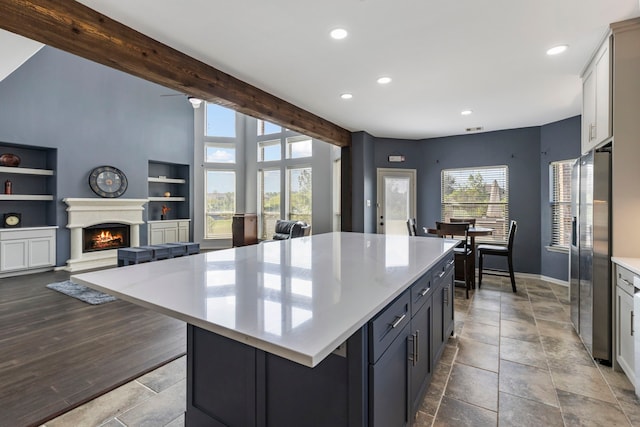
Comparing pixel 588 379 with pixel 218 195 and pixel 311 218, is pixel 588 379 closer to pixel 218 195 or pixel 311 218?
pixel 311 218

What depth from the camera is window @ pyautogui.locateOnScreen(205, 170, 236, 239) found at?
8.94 m

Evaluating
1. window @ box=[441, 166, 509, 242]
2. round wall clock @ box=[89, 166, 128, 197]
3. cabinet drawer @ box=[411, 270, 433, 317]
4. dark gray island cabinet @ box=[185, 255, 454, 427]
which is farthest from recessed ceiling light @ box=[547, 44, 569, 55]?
round wall clock @ box=[89, 166, 128, 197]

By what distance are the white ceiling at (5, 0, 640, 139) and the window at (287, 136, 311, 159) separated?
4029mm

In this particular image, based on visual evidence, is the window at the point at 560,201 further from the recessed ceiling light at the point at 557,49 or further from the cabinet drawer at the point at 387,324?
the cabinet drawer at the point at 387,324

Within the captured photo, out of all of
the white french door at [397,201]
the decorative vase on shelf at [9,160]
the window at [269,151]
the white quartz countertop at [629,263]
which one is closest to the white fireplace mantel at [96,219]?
the decorative vase on shelf at [9,160]

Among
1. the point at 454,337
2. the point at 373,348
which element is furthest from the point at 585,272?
Result: the point at 373,348

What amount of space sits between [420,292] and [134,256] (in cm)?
502

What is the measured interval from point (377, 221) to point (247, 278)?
16.5ft

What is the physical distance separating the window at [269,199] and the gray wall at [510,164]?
3.57m

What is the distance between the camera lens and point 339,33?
250 cm

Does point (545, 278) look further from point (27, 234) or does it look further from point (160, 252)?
point (27, 234)

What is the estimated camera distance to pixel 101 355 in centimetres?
256

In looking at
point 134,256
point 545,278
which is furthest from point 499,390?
point 134,256

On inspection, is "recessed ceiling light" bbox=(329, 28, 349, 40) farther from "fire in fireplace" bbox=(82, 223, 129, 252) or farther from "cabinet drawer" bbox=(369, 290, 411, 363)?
"fire in fireplace" bbox=(82, 223, 129, 252)
